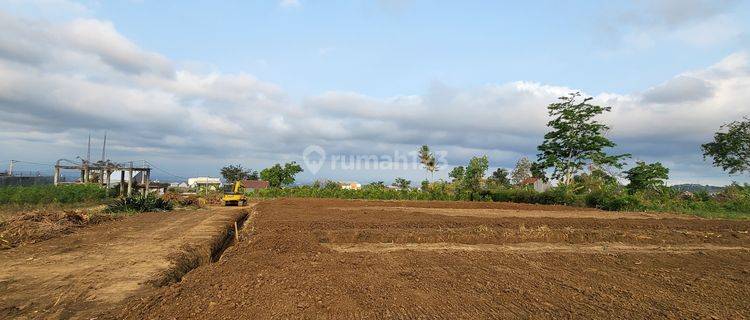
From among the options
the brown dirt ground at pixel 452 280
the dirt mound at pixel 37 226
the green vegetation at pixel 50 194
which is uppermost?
the green vegetation at pixel 50 194

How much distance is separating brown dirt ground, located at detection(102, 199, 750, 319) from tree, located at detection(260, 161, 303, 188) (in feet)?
180

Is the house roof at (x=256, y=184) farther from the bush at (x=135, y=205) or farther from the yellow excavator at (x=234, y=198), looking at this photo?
the bush at (x=135, y=205)

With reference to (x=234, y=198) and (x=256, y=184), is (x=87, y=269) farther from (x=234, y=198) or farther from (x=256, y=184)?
(x=256, y=184)

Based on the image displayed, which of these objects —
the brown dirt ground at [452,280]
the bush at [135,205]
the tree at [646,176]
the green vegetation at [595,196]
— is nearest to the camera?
the brown dirt ground at [452,280]

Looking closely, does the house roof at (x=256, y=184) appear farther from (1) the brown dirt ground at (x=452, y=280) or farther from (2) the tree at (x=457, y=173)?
A: (1) the brown dirt ground at (x=452, y=280)

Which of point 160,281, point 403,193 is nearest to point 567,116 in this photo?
point 403,193

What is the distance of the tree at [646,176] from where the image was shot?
4175 cm

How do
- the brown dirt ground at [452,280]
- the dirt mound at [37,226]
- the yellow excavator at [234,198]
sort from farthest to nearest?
the yellow excavator at [234,198] < the dirt mound at [37,226] < the brown dirt ground at [452,280]

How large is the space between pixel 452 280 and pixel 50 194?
75.4 feet

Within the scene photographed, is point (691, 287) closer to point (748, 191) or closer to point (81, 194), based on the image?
point (81, 194)

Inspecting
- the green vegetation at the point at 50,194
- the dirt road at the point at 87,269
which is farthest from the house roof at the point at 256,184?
the dirt road at the point at 87,269

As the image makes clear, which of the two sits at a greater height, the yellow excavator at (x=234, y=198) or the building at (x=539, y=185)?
the building at (x=539, y=185)

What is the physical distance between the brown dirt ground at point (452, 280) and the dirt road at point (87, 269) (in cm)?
73

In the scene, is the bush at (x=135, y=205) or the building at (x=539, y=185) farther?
the building at (x=539, y=185)
